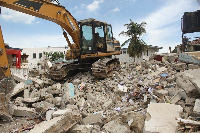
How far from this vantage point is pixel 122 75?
9.49 meters

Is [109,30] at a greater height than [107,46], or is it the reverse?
[109,30]

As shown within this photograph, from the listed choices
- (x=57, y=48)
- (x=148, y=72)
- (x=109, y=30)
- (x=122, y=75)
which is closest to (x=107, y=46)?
(x=109, y=30)

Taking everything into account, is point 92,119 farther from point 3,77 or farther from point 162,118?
point 3,77

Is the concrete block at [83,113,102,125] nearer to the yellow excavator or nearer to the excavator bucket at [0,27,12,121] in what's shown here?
the excavator bucket at [0,27,12,121]

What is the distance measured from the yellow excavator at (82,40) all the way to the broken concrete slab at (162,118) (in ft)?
14.9

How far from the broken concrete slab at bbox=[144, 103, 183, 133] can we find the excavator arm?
5.66m

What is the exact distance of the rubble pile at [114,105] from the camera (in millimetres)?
3857

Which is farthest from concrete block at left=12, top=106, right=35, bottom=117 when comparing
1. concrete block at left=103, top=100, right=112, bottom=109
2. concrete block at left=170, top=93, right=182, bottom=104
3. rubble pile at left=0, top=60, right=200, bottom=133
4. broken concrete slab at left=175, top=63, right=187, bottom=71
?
broken concrete slab at left=175, top=63, right=187, bottom=71

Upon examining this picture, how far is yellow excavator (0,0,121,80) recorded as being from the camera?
8.34 meters

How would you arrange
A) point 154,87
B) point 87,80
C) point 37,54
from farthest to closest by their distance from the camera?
point 37,54 < point 87,80 < point 154,87

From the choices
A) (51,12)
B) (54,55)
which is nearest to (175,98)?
(51,12)

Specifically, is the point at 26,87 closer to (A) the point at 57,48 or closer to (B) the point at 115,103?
(B) the point at 115,103

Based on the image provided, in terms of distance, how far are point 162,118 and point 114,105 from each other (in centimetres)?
219

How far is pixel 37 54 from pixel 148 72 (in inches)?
1352
